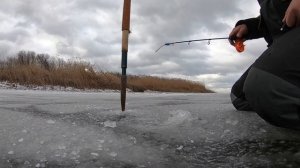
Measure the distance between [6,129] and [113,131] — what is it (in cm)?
59

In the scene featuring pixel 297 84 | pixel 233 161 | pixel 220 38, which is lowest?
pixel 233 161

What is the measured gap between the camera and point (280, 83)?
1.91 metres

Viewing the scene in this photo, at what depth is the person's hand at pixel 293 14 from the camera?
6.14 feet

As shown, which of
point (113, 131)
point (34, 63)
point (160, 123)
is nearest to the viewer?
point (113, 131)

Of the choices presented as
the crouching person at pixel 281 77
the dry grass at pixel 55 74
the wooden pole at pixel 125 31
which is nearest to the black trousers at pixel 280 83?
the crouching person at pixel 281 77

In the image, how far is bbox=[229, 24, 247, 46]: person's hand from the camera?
8.53 feet

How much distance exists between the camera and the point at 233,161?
1755 millimetres

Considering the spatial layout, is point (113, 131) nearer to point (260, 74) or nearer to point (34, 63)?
point (260, 74)

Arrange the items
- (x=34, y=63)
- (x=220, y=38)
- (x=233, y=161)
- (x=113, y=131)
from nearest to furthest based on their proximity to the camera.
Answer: (x=233, y=161) → (x=113, y=131) → (x=220, y=38) → (x=34, y=63)

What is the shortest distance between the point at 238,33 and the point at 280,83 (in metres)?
0.76

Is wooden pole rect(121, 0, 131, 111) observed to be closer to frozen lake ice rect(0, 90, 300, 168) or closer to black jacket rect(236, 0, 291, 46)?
frozen lake ice rect(0, 90, 300, 168)

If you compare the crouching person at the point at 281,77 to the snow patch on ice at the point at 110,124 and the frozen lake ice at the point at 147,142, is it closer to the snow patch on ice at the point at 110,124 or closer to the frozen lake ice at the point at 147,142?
the frozen lake ice at the point at 147,142

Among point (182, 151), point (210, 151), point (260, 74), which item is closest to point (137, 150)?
point (182, 151)

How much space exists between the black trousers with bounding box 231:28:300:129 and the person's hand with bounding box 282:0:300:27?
5 cm
